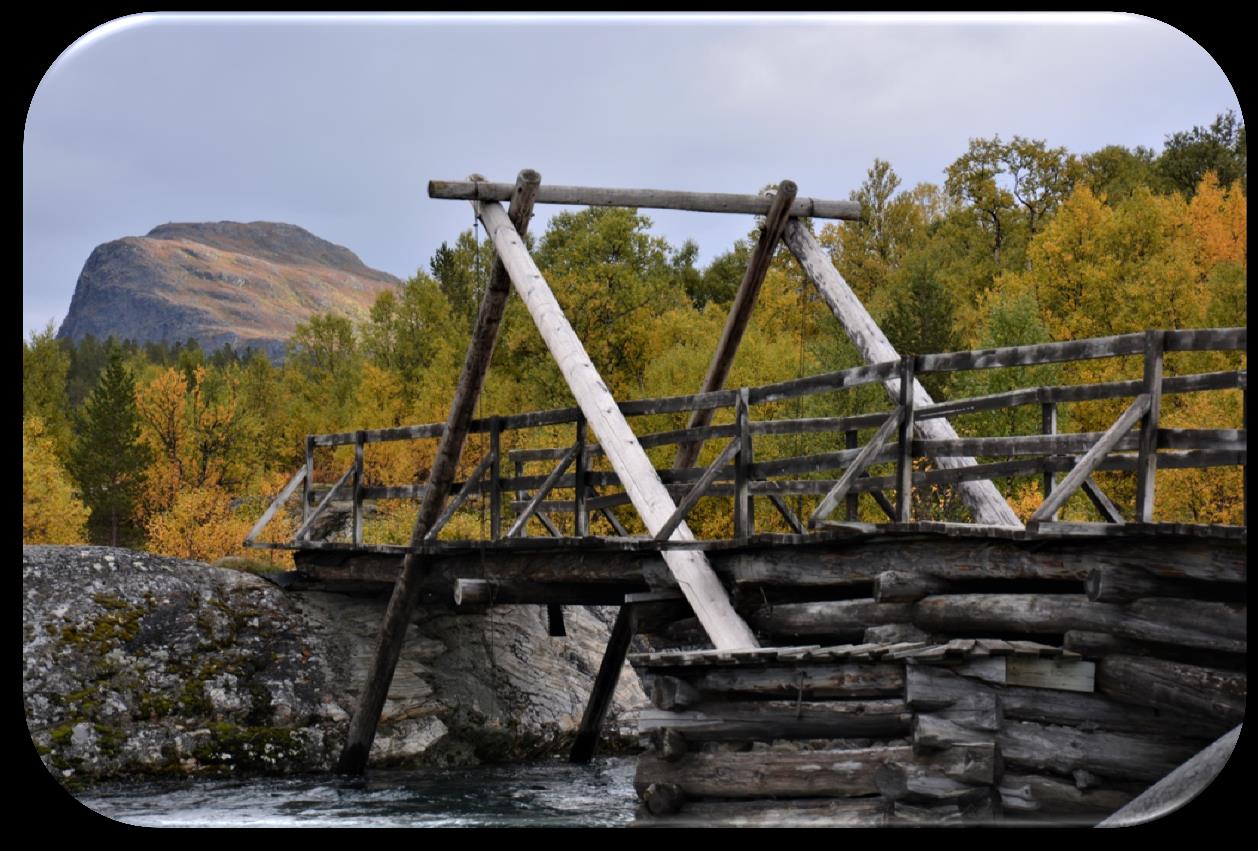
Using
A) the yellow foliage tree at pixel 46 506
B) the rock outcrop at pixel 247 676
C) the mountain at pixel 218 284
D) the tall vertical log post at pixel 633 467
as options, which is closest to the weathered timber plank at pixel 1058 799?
the tall vertical log post at pixel 633 467

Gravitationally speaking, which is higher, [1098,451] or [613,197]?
[613,197]

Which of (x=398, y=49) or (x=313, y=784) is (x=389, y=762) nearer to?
(x=313, y=784)

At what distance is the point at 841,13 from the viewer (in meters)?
8.91

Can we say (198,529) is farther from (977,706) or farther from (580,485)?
(977,706)

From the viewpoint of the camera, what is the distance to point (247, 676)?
1792 centimetres

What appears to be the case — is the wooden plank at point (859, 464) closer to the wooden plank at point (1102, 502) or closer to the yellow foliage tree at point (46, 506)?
the wooden plank at point (1102, 502)

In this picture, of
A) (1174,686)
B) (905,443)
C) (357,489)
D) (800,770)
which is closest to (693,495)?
(905,443)

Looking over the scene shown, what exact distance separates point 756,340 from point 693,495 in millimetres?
25552

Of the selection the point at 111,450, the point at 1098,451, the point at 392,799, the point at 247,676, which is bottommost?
the point at 392,799

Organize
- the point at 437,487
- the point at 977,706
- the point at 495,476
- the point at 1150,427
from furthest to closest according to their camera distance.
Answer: the point at 437,487 → the point at 495,476 → the point at 977,706 → the point at 1150,427

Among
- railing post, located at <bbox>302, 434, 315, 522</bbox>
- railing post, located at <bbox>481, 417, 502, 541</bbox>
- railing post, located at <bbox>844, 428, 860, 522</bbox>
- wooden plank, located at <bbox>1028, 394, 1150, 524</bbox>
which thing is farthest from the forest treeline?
wooden plank, located at <bbox>1028, 394, 1150, 524</bbox>

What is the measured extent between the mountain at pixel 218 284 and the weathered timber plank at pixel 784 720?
47220 mm

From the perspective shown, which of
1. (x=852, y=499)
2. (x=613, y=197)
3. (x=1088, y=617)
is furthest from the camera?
(x=613, y=197)

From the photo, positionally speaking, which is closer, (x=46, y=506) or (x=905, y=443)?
(x=905, y=443)
